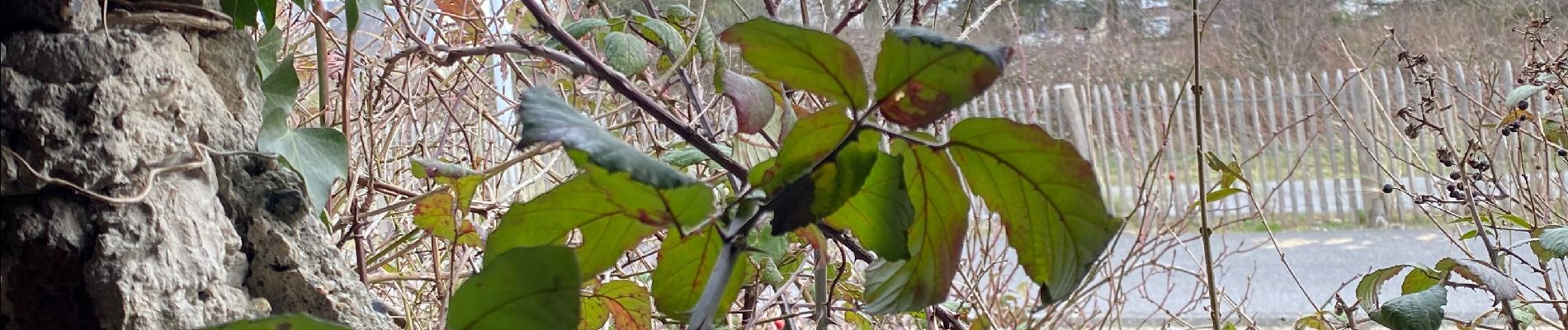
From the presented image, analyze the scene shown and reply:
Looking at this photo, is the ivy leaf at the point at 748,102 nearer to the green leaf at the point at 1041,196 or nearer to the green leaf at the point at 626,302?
the green leaf at the point at 1041,196

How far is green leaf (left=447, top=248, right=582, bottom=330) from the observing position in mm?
281

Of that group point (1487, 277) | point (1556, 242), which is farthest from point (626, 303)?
point (1556, 242)

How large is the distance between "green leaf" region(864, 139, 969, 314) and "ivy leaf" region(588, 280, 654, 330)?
437mm

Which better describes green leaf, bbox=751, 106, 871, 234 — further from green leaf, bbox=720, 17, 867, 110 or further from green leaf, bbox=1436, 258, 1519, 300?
green leaf, bbox=1436, 258, 1519, 300

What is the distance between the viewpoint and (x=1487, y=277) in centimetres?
93

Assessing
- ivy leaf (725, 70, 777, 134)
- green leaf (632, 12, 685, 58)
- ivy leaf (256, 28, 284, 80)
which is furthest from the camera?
green leaf (632, 12, 685, 58)

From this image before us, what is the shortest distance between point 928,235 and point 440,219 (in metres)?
0.58

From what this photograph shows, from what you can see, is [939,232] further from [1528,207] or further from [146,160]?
[1528,207]

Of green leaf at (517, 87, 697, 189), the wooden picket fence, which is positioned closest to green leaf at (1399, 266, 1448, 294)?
green leaf at (517, 87, 697, 189)

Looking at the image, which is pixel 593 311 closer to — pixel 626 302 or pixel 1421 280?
pixel 626 302

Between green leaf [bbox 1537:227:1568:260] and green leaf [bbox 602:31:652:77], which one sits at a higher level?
green leaf [bbox 602:31:652:77]

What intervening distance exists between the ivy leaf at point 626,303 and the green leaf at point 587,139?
0.50m

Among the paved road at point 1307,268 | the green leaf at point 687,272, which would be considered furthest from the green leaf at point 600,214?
the paved road at point 1307,268

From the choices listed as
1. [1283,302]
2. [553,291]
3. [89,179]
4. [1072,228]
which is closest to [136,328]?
[89,179]
